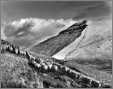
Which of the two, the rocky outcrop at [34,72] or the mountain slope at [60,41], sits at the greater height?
the mountain slope at [60,41]

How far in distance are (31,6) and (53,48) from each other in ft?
3.41

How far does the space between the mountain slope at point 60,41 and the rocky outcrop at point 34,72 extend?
0.69ft

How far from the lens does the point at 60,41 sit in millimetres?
6000

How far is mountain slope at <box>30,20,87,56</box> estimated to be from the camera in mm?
5918

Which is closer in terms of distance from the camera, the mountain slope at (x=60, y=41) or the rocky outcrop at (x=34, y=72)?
the rocky outcrop at (x=34, y=72)

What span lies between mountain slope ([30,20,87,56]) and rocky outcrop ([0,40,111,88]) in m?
0.21

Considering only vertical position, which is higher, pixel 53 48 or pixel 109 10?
pixel 109 10

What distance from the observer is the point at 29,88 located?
208 inches

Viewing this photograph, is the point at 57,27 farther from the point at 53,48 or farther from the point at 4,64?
the point at 4,64

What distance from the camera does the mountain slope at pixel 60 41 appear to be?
5.92 metres

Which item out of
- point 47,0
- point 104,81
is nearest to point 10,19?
→ point 47,0

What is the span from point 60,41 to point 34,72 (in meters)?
0.94

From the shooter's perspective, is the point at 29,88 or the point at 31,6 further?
the point at 31,6

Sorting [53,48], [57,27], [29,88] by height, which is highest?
[57,27]
